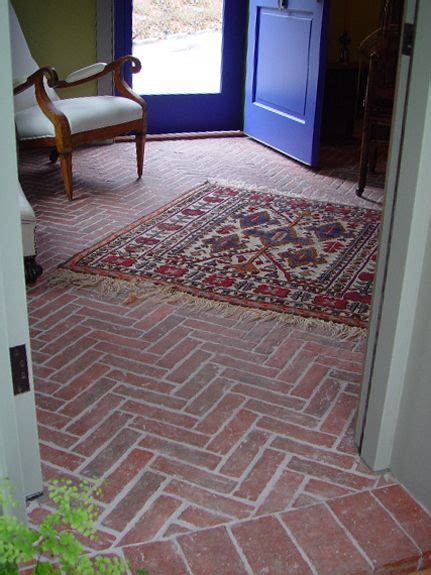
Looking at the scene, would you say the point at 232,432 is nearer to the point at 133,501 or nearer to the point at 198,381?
the point at 198,381

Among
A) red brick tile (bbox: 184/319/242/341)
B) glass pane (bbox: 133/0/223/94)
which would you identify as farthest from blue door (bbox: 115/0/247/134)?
red brick tile (bbox: 184/319/242/341)

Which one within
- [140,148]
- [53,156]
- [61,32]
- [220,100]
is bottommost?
[53,156]

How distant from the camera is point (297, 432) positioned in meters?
2.28

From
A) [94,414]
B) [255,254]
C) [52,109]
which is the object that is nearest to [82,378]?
[94,414]

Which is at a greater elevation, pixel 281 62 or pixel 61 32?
pixel 61 32

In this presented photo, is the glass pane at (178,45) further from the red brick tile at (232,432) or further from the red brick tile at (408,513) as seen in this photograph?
the red brick tile at (408,513)

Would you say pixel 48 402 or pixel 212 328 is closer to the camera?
pixel 48 402

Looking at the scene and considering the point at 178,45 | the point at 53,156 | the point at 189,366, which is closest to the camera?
the point at 189,366

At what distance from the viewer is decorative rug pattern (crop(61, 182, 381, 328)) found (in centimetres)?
320

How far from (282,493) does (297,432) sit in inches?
11.8

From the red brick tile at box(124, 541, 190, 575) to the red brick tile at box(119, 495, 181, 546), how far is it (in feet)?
0.10

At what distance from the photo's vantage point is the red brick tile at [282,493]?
1.95 metres

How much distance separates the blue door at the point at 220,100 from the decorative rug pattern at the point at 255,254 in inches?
69.0

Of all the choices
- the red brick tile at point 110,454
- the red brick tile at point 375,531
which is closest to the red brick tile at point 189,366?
the red brick tile at point 110,454
